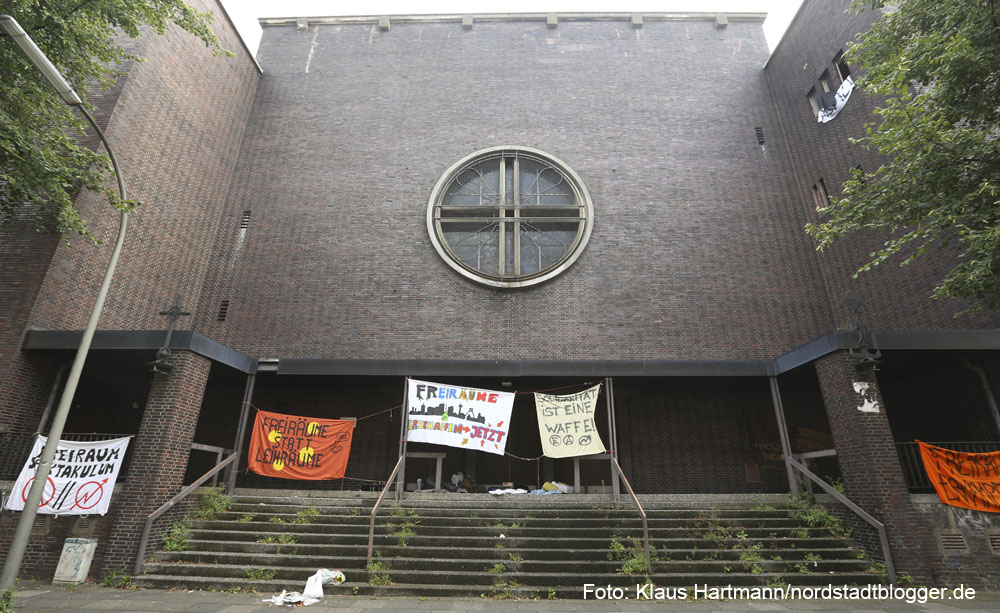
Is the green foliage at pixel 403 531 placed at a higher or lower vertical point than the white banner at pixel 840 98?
lower

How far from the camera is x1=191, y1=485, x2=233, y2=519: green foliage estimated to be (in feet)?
32.6

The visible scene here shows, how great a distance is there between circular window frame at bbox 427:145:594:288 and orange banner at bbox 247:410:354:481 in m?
6.19

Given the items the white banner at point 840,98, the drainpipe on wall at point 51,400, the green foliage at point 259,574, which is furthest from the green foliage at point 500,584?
the white banner at point 840,98

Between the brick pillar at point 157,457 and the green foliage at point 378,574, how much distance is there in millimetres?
4263

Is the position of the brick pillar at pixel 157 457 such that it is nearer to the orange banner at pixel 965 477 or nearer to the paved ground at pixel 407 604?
the paved ground at pixel 407 604

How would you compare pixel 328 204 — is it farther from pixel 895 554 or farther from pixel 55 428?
pixel 895 554

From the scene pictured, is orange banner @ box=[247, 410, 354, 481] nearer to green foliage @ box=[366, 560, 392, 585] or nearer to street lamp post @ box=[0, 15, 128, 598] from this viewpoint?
green foliage @ box=[366, 560, 392, 585]

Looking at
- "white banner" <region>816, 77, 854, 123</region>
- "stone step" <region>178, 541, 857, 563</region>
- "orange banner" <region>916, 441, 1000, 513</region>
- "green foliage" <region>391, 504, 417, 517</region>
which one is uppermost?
"white banner" <region>816, 77, 854, 123</region>

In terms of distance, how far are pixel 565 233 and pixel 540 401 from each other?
6.59 meters

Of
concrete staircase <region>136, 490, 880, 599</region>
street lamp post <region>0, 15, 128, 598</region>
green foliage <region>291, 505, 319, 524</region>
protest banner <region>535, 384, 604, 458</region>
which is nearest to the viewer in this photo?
street lamp post <region>0, 15, 128, 598</region>

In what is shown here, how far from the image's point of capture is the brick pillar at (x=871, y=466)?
331 inches

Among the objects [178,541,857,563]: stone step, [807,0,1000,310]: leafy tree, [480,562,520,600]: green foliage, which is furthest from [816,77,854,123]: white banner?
[480,562,520,600]: green foliage

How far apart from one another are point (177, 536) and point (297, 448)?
2577mm

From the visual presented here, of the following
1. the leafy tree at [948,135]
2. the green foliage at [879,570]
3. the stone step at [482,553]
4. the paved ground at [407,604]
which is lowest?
the paved ground at [407,604]
